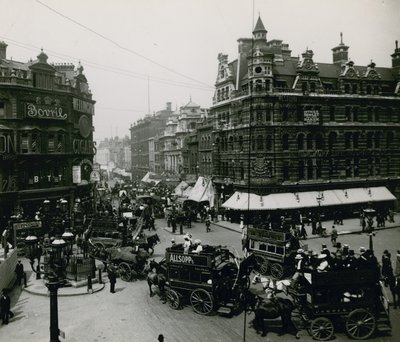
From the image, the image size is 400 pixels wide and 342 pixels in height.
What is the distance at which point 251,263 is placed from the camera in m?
13.9

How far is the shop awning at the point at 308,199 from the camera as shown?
118 ft

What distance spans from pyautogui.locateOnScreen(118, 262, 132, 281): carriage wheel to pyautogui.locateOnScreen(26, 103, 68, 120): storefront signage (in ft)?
76.2

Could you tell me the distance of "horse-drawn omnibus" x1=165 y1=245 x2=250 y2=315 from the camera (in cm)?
1492

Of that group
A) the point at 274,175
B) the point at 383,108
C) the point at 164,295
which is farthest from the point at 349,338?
the point at 383,108

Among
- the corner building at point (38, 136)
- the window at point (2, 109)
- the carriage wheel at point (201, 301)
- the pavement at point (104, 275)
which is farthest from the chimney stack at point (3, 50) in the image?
the carriage wheel at point (201, 301)

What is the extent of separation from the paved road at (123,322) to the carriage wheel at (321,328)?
0.40 meters

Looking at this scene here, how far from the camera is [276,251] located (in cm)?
1956

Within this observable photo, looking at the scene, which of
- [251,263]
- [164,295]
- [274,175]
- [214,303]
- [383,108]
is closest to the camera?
[251,263]

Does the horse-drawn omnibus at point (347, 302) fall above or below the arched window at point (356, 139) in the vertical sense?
below

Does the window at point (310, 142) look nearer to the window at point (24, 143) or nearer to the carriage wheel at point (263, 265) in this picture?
the carriage wheel at point (263, 265)

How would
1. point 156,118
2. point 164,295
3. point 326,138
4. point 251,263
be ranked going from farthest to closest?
point 156,118 → point 326,138 → point 164,295 → point 251,263

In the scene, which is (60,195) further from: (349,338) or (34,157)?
(349,338)

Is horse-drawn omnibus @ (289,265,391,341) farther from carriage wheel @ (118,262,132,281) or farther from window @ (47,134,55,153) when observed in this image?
window @ (47,134,55,153)

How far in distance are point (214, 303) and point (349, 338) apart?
4.98m
